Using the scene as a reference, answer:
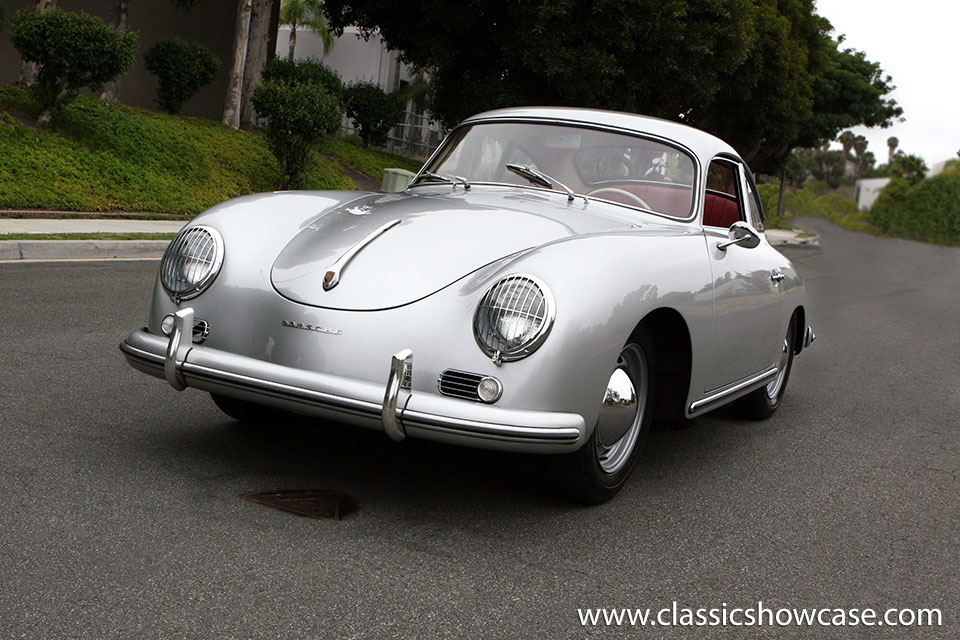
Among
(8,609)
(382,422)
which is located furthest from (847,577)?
(8,609)

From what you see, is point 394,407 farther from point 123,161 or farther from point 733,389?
point 123,161

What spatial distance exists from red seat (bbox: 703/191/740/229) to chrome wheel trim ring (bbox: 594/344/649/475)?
1.33 m

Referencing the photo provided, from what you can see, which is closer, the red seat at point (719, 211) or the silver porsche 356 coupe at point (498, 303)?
the silver porsche 356 coupe at point (498, 303)

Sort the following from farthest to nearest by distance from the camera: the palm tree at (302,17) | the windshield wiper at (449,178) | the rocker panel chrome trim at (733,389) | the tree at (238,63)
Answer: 1. the palm tree at (302,17)
2. the tree at (238,63)
3. the windshield wiper at (449,178)
4. the rocker panel chrome trim at (733,389)

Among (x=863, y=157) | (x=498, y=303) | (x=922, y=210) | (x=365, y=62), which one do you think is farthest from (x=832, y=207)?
(x=863, y=157)

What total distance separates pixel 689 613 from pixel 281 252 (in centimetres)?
201

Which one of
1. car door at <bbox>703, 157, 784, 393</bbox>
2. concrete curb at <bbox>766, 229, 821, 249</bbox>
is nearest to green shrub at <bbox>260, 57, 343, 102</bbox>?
concrete curb at <bbox>766, 229, 821, 249</bbox>

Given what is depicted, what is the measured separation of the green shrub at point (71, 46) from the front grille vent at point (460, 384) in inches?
538

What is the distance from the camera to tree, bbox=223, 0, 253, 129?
21.4 meters

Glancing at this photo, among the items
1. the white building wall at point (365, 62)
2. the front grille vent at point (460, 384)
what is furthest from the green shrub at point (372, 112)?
the front grille vent at point (460, 384)

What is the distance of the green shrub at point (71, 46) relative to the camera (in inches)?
599

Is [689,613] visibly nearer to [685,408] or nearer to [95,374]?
[685,408]

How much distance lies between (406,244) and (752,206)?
9.13 feet

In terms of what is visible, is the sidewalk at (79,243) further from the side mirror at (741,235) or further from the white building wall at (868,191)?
the white building wall at (868,191)
